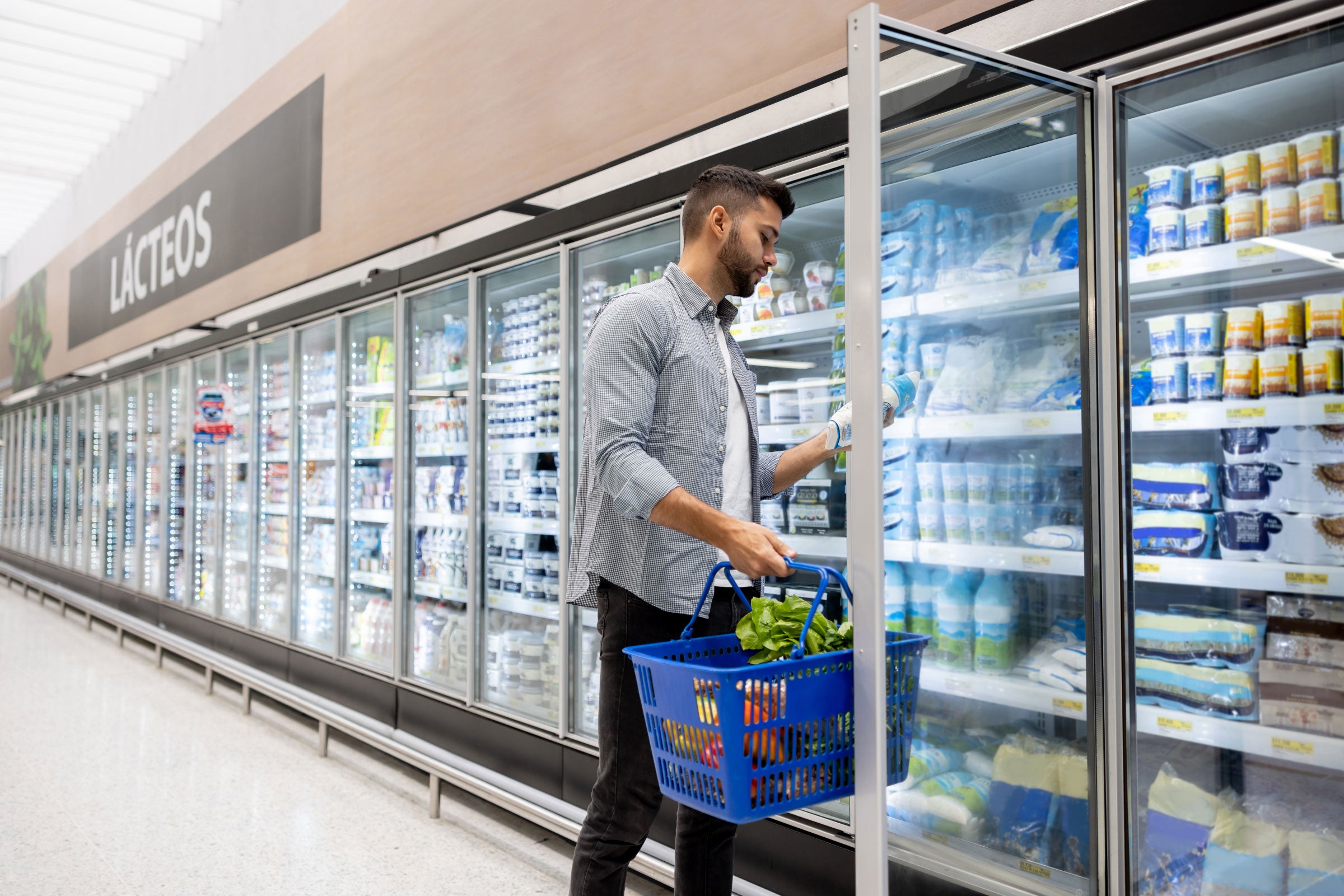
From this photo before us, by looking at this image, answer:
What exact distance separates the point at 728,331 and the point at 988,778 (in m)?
1.07

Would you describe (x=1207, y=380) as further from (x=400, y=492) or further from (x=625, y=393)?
(x=400, y=492)

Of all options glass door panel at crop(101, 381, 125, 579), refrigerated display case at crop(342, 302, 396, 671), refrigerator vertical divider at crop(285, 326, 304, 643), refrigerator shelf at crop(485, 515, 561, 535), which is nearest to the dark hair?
refrigerator shelf at crop(485, 515, 561, 535)

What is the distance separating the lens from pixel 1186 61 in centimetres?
170

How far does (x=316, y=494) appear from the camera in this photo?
201 inches

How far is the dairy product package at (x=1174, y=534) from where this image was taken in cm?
191

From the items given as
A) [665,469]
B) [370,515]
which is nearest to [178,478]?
[370,515]

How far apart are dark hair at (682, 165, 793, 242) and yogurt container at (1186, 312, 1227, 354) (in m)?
0.84

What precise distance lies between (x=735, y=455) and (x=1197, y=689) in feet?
3.30

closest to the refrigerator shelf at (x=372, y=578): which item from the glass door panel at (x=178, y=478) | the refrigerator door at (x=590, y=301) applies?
the refrigerator door at (x=590, y=301)

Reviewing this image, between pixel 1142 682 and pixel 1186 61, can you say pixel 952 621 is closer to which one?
pixel 1142 682

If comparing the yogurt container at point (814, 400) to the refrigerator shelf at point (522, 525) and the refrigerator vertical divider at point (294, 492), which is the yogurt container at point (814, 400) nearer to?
the refrigerator shelf at point (522, 525)

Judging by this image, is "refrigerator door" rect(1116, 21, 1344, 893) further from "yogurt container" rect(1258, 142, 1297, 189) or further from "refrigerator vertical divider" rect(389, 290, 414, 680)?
"refrigerator vertical divider" rect(389, 290, 414, 680)

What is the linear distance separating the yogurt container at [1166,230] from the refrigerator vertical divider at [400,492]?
3063mm

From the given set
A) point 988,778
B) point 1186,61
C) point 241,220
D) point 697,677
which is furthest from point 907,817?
point 241,220
